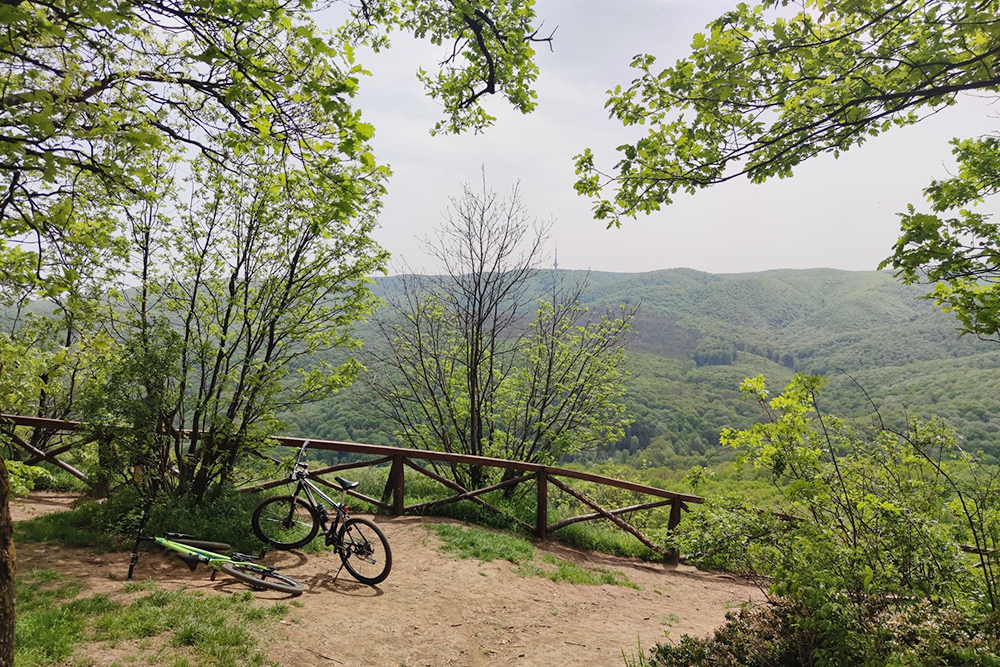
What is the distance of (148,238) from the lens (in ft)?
20.7

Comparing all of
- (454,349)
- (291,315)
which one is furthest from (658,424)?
(291,315)

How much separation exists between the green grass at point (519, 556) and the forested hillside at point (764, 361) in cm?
269

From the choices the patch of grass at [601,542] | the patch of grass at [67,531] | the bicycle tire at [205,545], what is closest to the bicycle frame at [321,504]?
the bicycle tire at [205,545]

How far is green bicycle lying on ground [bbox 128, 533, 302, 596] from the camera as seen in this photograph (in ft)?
15.3

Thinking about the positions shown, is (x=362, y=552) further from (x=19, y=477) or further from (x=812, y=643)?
(x=812, y=643)

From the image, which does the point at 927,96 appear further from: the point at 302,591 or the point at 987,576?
the point at 302,591

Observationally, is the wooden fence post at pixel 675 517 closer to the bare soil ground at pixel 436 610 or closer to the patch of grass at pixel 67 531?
the bare soil ground at pixel 436 610

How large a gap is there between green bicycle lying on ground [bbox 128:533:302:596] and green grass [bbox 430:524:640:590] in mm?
2423

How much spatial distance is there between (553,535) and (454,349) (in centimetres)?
454

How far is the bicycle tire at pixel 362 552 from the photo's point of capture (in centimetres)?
536

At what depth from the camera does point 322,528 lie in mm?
5613

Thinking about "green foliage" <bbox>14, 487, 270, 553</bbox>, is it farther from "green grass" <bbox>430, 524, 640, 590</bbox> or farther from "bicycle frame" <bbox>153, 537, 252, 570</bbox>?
"green grass" <bbox>430, 524, 640, 590</bbox>

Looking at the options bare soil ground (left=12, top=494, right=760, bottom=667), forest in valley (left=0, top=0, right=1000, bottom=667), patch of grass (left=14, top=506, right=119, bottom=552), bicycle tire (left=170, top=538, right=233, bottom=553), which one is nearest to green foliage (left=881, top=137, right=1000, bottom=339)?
forest in valley (left=0, top=0, right=1000, bottom=667)

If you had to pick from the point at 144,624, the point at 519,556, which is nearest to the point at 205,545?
the point at 144,624
